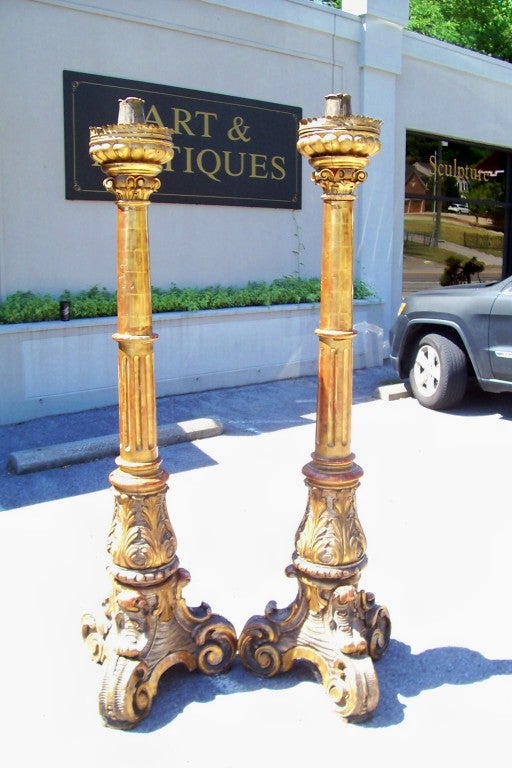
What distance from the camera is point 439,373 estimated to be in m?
8.04

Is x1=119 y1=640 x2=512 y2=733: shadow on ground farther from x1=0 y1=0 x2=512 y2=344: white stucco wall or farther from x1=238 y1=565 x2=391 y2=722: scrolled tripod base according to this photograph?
x1=0 y1=0 x2=512 y2=344: white stucco wall

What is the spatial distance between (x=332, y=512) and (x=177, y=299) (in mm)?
5585

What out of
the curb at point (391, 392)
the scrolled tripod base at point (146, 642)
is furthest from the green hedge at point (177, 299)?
the scrolled tripod base at point (146, 642)

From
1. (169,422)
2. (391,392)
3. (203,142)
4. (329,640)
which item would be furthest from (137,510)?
(203,142)

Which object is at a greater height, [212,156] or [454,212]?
[212,156]

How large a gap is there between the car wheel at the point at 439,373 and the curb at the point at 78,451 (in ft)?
8.55

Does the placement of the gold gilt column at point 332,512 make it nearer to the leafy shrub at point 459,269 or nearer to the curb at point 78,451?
the curb at point 78,451

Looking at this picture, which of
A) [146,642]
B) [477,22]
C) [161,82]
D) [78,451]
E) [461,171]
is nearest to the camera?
[146,642]

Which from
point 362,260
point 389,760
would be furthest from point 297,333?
point 389,760

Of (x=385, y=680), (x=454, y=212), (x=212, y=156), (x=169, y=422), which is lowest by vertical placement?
Result: (x=385, y=680)

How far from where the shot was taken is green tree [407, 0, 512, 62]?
20.4 meters

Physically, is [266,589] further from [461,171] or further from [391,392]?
[461,171]

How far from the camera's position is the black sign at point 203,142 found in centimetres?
788

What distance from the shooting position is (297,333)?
370 inches
